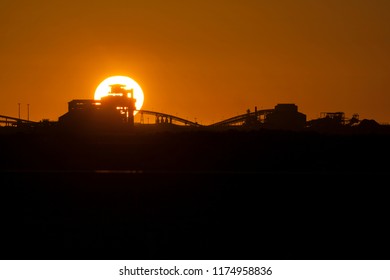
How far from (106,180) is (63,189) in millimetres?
750

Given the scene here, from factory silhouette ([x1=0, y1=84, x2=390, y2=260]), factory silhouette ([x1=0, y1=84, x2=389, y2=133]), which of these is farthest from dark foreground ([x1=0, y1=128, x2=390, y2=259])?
factory silhouette ([x1=0, y1=84, x2=389, y2=133])

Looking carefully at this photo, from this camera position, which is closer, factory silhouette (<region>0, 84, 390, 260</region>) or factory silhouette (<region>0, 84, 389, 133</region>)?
factory silhouette (<region>0, 84, 390, 260</region>)

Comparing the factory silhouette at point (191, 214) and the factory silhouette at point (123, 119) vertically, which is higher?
the factory silhouette at point (123, 119)

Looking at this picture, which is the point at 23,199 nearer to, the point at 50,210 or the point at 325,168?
the point at 50,210

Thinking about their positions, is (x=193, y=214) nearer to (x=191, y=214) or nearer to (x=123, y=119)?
(x=191, y=214)

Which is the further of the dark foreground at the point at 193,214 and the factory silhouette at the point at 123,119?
the factory silhouette at the point at 123,119

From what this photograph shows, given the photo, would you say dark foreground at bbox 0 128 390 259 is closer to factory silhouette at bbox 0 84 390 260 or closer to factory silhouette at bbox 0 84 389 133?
factory silhouette at bbox 0 84 390 260

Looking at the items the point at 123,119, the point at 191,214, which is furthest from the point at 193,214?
the point at 123,119

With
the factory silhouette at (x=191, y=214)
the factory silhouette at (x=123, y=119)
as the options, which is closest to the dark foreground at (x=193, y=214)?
the factory silhouette at (x=191, y=214)

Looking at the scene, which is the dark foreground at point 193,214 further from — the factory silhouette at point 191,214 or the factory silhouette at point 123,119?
the factory silhouette at point 123,119

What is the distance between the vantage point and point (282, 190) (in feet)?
42.6

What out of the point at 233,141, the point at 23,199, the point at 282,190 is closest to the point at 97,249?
the point at 23,199

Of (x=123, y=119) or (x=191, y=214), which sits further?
(x=123, y=119)

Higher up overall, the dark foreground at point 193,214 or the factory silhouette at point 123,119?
the factory silhouette at point 123,119
